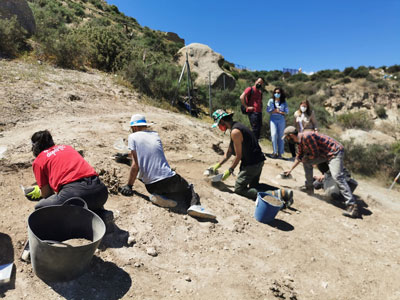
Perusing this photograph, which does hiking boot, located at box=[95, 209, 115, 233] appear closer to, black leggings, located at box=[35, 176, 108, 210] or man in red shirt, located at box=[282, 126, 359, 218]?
black leggings, located at box=[35, 176, 108, 210]

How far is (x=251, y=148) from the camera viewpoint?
13.6 ft

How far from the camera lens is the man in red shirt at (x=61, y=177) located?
2.51 metres

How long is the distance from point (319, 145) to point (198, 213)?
233 centimetres

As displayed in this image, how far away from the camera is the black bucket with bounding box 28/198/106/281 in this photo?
1956mm

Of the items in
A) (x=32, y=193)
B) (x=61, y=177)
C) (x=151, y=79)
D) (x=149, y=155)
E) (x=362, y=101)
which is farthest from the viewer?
(x=362, y=101)

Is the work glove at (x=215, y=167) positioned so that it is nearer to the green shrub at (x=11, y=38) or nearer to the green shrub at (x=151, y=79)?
the green shrub at (x=151, y=79)

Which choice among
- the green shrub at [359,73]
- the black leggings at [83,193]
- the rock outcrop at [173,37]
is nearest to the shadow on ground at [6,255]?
the black leggings at [83,193]

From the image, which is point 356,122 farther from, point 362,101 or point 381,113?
point 362,101

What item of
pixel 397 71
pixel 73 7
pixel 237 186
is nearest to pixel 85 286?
pixel 237 186

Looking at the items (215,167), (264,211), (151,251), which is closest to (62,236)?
(151,251)

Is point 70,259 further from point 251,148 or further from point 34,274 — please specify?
point 251,148

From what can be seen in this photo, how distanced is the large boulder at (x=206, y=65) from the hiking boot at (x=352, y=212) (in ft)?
38.9

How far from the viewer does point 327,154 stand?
14.6ft

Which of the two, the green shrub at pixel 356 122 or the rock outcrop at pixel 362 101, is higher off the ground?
the rock outcrop at pixel 362 101
